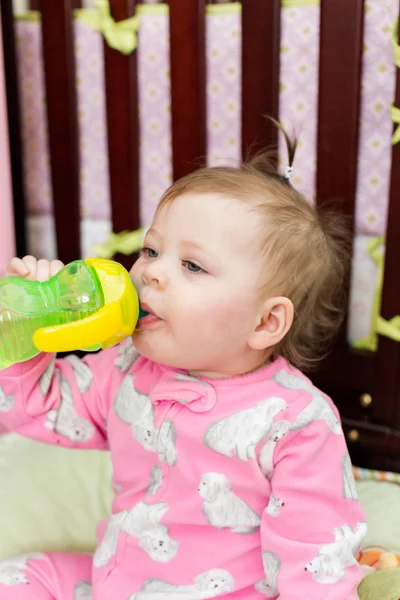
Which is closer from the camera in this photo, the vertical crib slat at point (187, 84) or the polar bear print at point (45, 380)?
the polar bear print at point (45, 380)

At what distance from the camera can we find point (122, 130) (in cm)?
142

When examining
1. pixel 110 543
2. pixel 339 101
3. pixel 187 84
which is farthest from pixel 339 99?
pixel 110 543

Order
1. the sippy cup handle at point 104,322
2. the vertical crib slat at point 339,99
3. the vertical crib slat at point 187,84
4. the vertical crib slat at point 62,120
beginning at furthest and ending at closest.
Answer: the vertical crib slat at point 62,120
the vertical crib slat at point 187,84
the vertical crib slat at point 339,99
the sippy cup handle at point 104,322

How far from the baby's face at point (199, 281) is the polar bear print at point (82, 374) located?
157mm

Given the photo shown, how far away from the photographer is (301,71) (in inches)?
50.4

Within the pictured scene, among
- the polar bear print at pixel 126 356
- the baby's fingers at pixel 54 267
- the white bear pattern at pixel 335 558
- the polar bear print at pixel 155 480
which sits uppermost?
the baby's fingers at pixel 54 267

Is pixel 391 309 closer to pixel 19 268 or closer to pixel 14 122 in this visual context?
pixel 19 268

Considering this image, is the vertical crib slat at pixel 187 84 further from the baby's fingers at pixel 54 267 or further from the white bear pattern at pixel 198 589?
the white bear pattern at pixel 198 589

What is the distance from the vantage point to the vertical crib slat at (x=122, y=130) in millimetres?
1378

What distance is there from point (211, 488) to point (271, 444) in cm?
10

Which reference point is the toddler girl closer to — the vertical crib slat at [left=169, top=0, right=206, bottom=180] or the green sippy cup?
the green sippy cup

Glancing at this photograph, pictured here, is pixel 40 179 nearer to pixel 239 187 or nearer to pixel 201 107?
pixel 201 107

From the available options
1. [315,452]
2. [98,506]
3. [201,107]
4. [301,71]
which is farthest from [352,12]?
[98,506]

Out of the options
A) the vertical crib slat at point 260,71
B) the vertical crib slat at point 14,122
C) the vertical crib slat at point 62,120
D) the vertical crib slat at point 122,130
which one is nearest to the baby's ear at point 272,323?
the vertical crib slat at point 260,71
